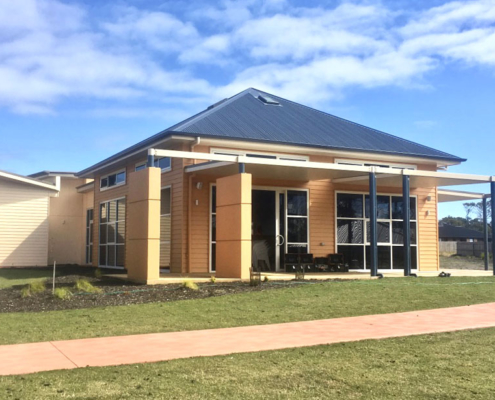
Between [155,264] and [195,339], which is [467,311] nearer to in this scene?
[195,339]

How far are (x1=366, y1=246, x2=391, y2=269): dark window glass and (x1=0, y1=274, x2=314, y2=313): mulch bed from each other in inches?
278

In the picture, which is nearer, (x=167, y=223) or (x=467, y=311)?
(x=467, y=311)

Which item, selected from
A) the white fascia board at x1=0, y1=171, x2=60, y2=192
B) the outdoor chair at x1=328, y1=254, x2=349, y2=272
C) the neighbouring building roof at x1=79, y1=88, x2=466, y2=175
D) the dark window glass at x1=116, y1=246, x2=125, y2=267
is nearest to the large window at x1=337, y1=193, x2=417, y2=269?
the outdoor chair at x1=328, y1=254, x2=349, y2=272

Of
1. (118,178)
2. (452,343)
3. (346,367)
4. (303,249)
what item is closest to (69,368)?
(346,367)

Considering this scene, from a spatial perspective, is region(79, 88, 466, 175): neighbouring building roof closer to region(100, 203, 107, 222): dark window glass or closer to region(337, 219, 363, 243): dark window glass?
region(100, 203, 107, 222): dark window glass

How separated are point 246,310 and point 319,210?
9.44 metres

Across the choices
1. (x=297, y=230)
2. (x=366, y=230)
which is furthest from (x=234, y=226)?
(x=366, y=230)

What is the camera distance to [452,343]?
306 inches

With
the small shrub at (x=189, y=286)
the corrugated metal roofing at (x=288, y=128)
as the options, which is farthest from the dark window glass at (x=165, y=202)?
the small shrub at (x=189, y=286)

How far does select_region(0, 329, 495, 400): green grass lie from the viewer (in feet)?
17.7

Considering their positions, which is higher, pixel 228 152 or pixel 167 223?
pixel 228 152

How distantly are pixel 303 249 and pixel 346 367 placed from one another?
12958mm

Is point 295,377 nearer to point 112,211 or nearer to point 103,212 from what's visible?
point 112,211

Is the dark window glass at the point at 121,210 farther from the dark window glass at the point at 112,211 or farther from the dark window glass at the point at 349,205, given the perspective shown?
the dark window glass at the point at 349,205
